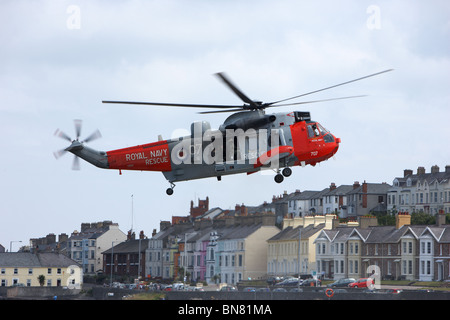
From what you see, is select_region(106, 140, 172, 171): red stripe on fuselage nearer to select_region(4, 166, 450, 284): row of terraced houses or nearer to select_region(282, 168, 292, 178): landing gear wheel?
select_region(282, 168, 292, 178): landing gear wheel

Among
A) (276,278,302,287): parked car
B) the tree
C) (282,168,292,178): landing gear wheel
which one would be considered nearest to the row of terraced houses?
(276,278,302,287): parked car

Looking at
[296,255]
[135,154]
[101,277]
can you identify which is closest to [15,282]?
[101,277]

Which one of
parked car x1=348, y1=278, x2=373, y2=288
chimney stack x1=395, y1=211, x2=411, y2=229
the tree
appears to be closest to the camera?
parked car x1=348, y1=278, x2=373, y2=288

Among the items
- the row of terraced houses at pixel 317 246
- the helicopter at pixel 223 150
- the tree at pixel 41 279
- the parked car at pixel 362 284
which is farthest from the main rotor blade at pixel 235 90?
the tree at pixel 41 279

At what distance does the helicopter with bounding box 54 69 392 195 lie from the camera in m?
54.5

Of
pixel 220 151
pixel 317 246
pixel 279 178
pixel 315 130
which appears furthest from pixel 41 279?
pixel 279 178

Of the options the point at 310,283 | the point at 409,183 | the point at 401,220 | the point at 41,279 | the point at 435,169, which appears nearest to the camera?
the point at 310,283

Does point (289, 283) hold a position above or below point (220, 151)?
below

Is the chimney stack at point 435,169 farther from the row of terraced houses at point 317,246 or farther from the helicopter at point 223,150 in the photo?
the helicopter at point 223,150

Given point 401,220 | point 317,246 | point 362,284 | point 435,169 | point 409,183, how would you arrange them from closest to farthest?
point 362,284 < point 401,220 < point 317,246 < point 435,169 < point 409,183

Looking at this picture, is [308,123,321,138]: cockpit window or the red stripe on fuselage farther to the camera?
[308,123,321,138]: cockpit window

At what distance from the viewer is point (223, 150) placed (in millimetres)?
54562

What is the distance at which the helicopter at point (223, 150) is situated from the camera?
54.5 m

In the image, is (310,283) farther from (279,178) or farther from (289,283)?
(279,178)
